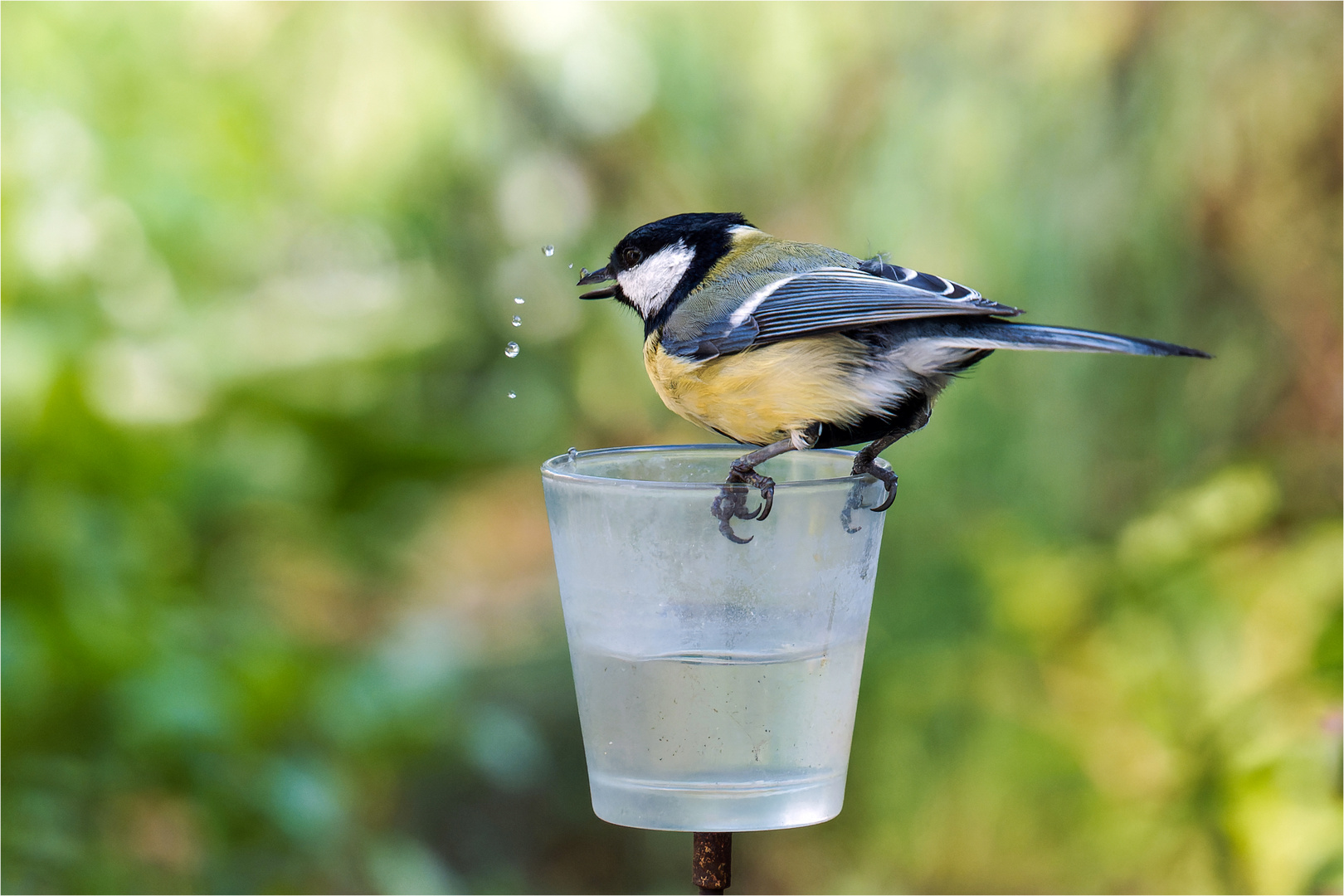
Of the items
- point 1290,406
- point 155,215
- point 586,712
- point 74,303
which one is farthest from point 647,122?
point 586,712

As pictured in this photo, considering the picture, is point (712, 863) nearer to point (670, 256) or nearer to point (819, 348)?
point (819, 348)

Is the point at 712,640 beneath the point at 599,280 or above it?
beneath

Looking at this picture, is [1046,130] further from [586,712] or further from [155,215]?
[155,215]

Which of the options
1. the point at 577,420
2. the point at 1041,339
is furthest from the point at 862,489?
the point at 577,420

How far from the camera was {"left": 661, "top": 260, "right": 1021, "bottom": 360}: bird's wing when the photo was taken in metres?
0.79

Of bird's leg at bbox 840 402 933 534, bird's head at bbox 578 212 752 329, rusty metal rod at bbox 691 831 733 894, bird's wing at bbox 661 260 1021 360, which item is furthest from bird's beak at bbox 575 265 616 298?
rusty metal rod at bbox 691 831 733 894

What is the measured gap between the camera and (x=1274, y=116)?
1.48 m

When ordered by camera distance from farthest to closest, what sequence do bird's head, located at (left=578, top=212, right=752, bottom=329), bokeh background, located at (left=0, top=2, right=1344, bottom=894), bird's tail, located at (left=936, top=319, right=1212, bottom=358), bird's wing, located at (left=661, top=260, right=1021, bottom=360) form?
bokeh background, located at (left=0, top=2, right=1344, bottom=894)
bird's head, located at (left=578, top=212, right=752, bottom=329)
bird's wing, located at (left=661, top=260, right=1021, bottom=360)
bird's tail, located at (left=936, top=319, right=1212, bottom=358)

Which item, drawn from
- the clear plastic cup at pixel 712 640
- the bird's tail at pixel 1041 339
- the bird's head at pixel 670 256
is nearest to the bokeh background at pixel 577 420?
the bird's head at pixel 670 256

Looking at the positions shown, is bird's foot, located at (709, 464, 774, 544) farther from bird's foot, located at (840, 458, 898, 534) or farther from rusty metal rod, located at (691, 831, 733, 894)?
rusty metal rod, located at (691, 831, 733, 894)

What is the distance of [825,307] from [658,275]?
179mm

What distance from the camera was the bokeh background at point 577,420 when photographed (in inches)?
53.9

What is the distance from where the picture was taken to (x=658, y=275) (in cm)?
95

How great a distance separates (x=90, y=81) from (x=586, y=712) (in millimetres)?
1340
